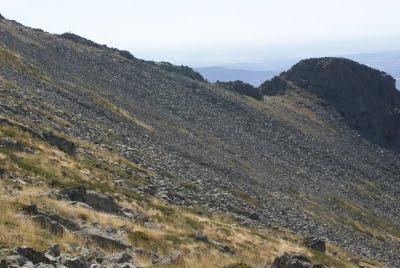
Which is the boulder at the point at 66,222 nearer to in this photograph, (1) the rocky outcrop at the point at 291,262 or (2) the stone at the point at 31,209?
(2) the stone at the point at 31,209

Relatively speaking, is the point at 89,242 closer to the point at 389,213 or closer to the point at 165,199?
the point at 165,199

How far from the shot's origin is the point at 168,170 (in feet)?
167

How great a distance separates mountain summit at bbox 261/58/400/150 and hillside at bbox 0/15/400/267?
10.6 metres

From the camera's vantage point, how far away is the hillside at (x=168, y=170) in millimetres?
25938

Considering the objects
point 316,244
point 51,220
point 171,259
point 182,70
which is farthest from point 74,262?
point 182,70

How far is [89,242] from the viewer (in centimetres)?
2120

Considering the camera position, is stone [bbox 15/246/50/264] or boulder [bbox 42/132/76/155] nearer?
stone [bbox 15/246/50/264]

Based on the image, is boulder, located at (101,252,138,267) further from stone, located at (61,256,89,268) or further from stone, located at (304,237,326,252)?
stone, located at (304,237,326,252)

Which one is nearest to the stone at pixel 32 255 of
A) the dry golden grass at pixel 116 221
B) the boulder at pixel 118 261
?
the dry golden grass at pixel 116 221

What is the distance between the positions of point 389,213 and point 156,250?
238ft

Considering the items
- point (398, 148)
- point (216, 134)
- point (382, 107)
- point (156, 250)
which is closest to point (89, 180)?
point (156, 250)

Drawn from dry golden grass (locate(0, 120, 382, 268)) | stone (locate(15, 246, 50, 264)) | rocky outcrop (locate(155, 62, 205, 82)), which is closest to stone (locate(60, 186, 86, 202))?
dry golden grass (locate(0, 120, 382, 268))

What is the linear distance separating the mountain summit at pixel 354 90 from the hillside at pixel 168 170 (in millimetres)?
10620

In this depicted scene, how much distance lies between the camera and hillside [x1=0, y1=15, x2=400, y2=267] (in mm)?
25938
